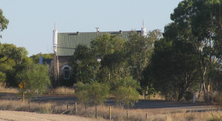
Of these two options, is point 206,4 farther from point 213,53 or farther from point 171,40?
point 171,40

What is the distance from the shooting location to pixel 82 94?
2377 cm

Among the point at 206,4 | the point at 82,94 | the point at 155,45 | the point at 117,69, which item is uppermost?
the point at 206,4

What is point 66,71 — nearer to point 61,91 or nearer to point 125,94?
point 61,91

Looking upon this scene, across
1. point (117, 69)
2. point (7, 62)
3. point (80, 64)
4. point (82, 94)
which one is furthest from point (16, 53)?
point (82, 94)

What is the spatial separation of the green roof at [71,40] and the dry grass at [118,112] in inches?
932

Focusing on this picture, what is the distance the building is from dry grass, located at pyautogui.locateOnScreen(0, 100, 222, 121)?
68.6ft

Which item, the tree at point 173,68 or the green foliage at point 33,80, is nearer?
the green foliage at point 33,80

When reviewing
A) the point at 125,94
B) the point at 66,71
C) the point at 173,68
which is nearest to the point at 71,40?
the point at 66,71

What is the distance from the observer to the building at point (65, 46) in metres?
49.0

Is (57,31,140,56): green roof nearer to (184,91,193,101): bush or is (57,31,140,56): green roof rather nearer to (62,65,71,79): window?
(62,65,71,79): window

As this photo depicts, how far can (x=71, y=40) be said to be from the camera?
51.7 meters

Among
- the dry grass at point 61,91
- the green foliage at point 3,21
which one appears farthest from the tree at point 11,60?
the green foliage at point 3,21

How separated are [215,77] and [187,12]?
7.05 metres

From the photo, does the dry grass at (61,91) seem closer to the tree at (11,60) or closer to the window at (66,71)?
the window at (66,71)
